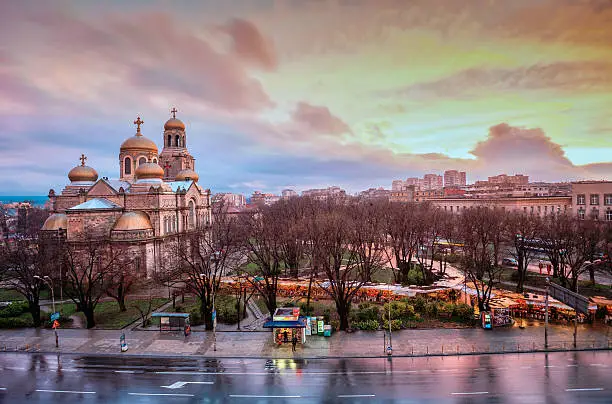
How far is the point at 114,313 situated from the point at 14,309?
10.1m

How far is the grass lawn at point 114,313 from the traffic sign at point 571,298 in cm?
3531

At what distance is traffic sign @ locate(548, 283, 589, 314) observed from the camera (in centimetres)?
2361

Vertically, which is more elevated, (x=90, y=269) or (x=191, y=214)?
(x=191, y=214)

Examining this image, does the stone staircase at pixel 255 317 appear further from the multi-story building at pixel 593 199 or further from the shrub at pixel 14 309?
the multi-story building at pixel 593 199

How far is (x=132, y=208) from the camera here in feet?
173

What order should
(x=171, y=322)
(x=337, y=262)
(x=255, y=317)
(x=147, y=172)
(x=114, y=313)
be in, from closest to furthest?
(x=337, y=262) → (x=171, y=322) → (x=255, y=317) → (x=114, y=313) → (x=147, y=172)

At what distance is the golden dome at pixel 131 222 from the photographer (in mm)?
48656

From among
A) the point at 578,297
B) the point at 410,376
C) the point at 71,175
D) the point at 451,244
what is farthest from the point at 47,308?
the point at 451,244

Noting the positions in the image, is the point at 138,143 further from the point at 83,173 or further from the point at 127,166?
the point at 83,173

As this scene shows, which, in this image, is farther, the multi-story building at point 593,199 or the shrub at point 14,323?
the multi-story building at point 593,199

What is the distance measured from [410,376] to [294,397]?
24.0 feet

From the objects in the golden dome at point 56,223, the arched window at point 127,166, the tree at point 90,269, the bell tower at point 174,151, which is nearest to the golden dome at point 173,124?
the bell tower at point 174,151

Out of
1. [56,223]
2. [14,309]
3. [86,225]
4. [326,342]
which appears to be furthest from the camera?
[56,223]

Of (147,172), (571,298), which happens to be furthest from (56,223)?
(571,298)
